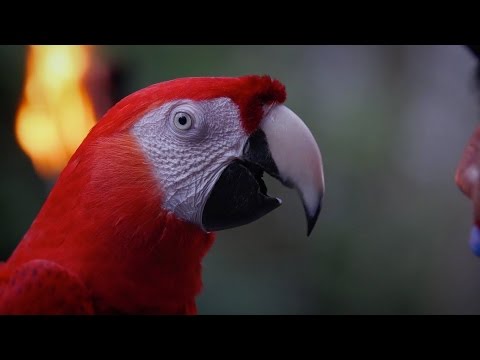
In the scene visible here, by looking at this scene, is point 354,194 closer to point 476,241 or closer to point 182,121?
point 476,241

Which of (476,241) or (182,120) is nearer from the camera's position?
(182,120)

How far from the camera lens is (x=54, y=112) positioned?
1235 mm

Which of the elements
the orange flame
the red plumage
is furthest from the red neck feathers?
the orange flame

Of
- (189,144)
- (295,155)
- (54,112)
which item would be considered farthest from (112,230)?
(54,112)

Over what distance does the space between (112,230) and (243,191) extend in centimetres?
22

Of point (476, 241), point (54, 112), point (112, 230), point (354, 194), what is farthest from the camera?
point (354, 194)

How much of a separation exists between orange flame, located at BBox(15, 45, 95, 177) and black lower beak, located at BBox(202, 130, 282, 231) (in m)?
0.54

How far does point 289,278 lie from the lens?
1557mm

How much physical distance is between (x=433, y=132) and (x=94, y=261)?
104cm

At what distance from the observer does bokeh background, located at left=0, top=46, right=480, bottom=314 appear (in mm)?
1350

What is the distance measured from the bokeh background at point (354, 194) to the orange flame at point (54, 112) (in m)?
0.05

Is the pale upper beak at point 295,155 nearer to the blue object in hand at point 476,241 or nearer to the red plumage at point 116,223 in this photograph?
the red plumage at point 116,223

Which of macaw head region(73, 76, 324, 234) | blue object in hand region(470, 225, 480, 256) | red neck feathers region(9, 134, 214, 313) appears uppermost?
macaw head region(73, 76, 324, 234)

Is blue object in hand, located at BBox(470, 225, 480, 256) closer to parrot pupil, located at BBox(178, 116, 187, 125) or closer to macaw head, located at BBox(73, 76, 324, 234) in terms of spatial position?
macaw head, located at BBox(73, 76, 324, 234)
